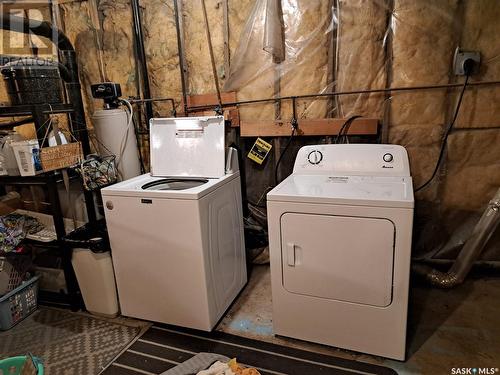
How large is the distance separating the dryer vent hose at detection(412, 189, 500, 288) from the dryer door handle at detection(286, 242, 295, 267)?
3.81 feet

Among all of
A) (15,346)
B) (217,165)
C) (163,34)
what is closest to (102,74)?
(163,34)

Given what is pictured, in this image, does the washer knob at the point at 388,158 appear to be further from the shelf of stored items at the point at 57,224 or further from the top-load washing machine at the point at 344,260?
the shelf of stored items at the point at 57,224

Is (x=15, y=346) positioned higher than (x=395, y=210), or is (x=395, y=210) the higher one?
(x=395, y=210)

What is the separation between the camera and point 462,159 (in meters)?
2.19

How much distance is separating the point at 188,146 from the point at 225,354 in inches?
51.3

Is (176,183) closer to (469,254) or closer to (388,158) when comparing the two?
(388,158)

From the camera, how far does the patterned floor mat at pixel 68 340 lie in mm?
1729

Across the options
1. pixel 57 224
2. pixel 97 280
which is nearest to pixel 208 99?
pixel 57 224

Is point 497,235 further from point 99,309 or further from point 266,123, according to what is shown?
point 99,309

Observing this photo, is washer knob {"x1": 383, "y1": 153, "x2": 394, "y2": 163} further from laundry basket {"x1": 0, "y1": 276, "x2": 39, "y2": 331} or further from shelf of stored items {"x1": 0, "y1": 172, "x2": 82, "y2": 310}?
laundry basket {"x1": 0, "y1": 276, "x2": 39, "y2": 331}

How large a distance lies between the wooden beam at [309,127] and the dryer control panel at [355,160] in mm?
299

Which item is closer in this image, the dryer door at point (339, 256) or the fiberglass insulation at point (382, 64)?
the dryer door at point (339, 256)

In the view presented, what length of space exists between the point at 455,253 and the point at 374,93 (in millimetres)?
1299

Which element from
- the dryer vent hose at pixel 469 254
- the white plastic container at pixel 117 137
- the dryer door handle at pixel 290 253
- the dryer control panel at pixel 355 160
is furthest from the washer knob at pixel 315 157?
the white plastic container at pixel 117 137
